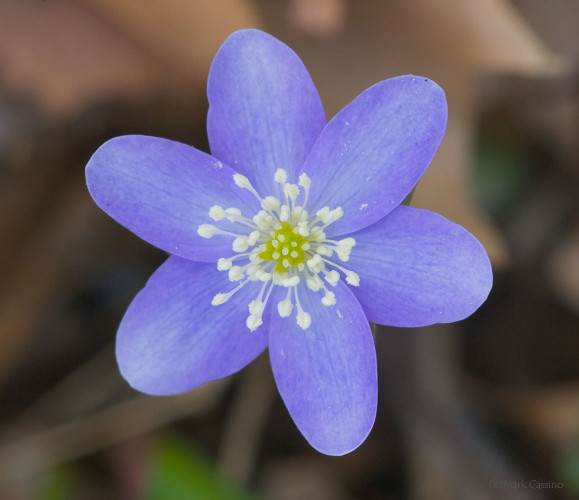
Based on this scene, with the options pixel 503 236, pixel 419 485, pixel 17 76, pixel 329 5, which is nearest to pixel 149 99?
pixel 17 76

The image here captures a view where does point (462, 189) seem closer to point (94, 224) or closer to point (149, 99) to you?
point (149, 99)

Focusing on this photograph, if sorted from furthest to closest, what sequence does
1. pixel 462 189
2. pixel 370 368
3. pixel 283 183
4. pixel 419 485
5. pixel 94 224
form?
pixel 94 224
pixel 419 485
pixel 462 189
pixel 283 183
pixel 370 368

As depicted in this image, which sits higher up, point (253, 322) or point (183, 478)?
point (253, 322)

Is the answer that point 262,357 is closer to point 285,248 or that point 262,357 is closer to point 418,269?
point 285,248

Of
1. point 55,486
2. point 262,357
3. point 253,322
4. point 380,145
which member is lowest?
point 55,486

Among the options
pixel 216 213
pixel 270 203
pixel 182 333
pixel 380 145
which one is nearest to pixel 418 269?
pixel 380 145

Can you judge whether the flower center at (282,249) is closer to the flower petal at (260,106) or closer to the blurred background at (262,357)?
the flower petal at (260,106)

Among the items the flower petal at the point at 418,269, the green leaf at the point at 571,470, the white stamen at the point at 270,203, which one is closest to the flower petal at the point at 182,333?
the white stamen at the point at 270,203
